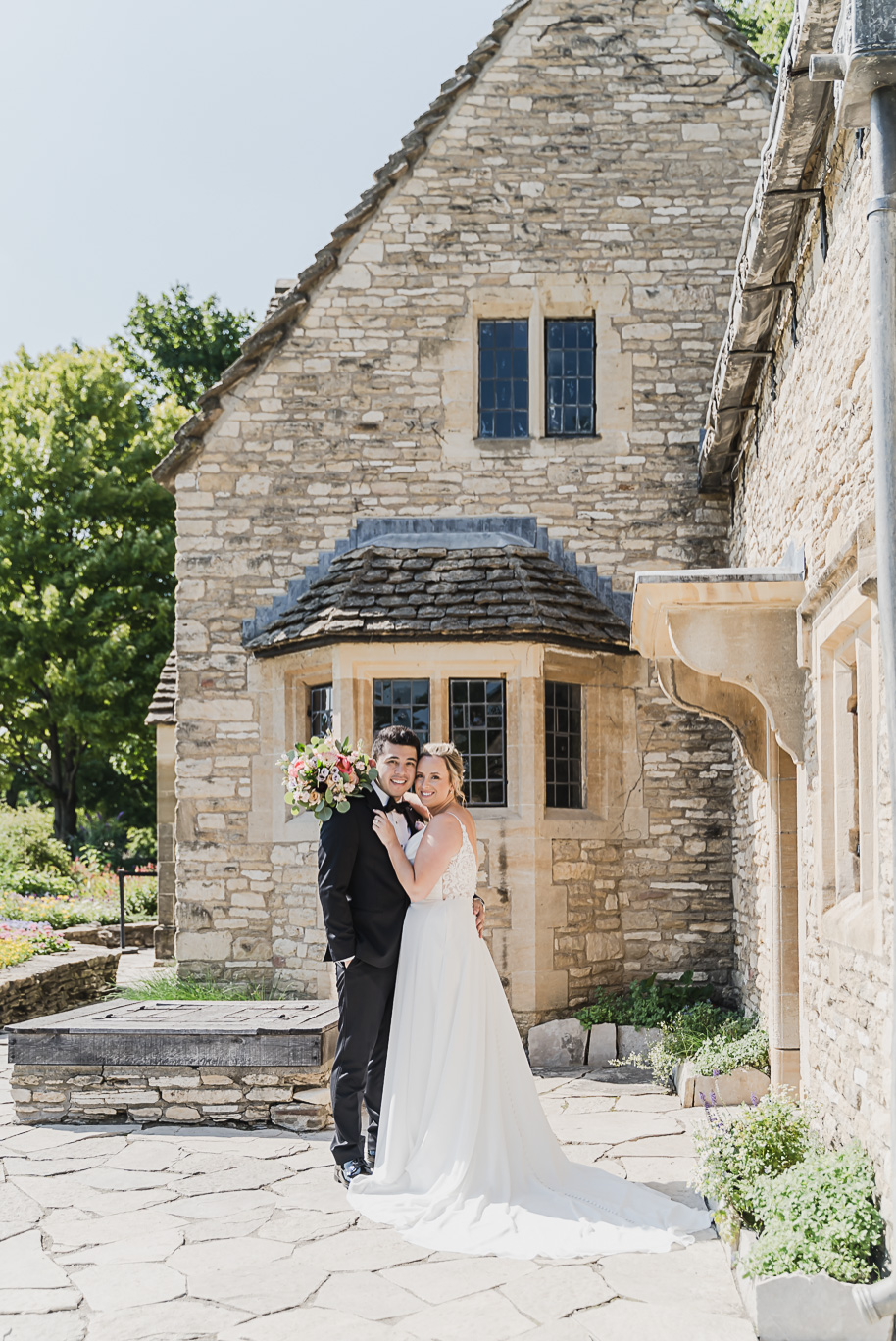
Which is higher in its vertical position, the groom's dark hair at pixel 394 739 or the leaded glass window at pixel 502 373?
the leaded glass window at pixel 502 373

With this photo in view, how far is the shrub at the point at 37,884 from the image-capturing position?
1845cm

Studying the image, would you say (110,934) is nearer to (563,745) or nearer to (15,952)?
(15,952)

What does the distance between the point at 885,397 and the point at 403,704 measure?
649 centimetres

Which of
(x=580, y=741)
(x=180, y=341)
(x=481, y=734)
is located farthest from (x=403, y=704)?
(x=180, y=341)

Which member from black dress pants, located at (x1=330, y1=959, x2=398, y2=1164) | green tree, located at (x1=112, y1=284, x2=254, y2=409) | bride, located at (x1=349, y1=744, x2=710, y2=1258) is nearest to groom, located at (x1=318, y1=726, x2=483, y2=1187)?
black dress pants, located at (x1=330, y1=959, x2=398, y2=1164)

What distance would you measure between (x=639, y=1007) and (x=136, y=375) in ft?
80.5

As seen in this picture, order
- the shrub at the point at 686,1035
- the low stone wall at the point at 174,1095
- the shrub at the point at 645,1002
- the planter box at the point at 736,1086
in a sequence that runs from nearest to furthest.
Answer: the low stone wall at the point at 174,1095 < the planter box at the point at 736,1086 < the shrub at the point at 686,1035 < the shrub at the point at 645,1002

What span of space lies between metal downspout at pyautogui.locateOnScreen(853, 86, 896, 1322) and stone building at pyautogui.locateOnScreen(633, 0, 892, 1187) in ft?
0.82

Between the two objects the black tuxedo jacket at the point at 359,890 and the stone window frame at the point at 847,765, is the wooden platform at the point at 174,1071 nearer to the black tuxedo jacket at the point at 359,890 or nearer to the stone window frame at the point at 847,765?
the black tuxedo jacket at the point at 359,890

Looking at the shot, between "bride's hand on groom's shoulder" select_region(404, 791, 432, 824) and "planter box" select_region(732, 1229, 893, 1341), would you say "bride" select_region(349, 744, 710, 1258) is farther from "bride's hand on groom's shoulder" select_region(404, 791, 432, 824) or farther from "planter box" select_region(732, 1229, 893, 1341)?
"planter box" select_region(732, 1229, 893, 1341)

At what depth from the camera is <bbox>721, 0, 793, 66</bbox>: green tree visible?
16672mm

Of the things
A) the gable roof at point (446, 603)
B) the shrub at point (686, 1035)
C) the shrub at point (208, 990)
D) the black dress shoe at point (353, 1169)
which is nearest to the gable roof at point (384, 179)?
the gable roof at point (446, 603)

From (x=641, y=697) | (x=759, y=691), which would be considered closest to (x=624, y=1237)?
(x=759, y=691)

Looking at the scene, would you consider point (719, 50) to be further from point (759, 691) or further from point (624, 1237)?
point (624, 1237)
